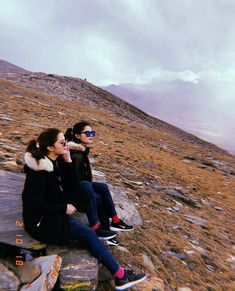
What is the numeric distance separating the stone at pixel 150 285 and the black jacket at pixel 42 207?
151 centimetres

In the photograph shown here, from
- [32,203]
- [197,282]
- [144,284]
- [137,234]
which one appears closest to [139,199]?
[137,234]

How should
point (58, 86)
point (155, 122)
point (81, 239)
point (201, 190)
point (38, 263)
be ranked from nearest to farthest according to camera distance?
point (38, 263) < point (81, 239) < point (201, 190) < point (58, 86) < point (155, 122)

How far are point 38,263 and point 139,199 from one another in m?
5.55

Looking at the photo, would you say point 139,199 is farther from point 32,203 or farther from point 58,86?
point 58,86

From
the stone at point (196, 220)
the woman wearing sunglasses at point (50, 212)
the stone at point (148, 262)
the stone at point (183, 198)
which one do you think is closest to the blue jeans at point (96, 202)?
the woman wearing sunglasses at point (50, 212)

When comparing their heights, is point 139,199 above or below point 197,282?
above

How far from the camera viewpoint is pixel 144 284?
5.39 meters

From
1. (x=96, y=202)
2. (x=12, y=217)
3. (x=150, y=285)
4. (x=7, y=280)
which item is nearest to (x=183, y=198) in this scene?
(x=96, y=202)

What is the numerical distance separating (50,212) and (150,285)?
2157 mm

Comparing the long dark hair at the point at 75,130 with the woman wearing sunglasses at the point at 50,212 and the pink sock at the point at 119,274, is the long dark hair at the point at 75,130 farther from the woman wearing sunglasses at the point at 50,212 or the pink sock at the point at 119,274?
the pink sock at the point at 119,274

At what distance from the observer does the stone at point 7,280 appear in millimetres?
4129

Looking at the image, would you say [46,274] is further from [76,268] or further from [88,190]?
[88,190]

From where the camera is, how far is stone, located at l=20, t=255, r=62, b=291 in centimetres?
415

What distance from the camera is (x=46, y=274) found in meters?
4.27
